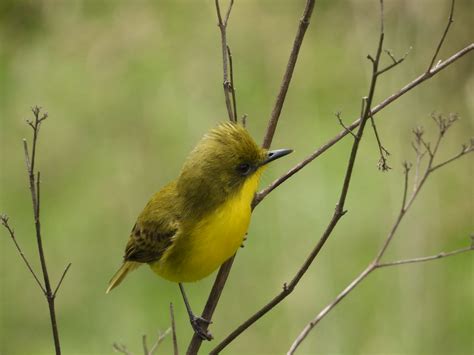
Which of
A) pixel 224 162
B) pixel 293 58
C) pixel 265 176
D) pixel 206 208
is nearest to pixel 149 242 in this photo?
pixel 206 208

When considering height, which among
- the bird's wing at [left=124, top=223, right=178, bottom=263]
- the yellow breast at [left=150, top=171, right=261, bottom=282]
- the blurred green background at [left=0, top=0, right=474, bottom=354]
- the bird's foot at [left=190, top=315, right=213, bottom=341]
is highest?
the blurred green background at [left=0, top=0, right=474, bottom=354]

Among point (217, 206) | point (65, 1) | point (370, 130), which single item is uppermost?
point (65, 1)

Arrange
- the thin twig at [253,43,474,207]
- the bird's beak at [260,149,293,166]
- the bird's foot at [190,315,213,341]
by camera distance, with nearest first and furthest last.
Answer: the thin twig at [253,43,474,207] → the bird's foot at [190,315,213,341] → the bird's beak at [260,149,293,166]

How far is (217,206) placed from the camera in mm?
3768

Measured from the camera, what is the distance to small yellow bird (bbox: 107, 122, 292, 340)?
359 centimetres

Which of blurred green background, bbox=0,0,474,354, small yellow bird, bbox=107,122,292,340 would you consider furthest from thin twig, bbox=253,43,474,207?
blurred green background, bbox=0,0,474,354

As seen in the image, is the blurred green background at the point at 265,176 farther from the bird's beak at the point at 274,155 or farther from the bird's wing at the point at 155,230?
the bird's beak at the point at 274,155

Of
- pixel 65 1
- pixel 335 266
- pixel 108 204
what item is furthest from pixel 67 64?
pixel 335 266

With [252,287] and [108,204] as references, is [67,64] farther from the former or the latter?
[252,287]

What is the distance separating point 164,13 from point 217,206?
176 inches

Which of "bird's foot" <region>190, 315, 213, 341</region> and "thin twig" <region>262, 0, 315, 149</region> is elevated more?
"thin twig" <region>262, 0, 315, 149</region>

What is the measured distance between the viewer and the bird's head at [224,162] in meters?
3.57

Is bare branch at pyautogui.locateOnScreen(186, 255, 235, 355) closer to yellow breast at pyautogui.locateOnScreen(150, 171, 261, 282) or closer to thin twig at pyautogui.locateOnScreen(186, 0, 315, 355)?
thin twig at pyautogui.locateOnScreen(186, 0, 315, 355)

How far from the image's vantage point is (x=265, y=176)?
6816mm
